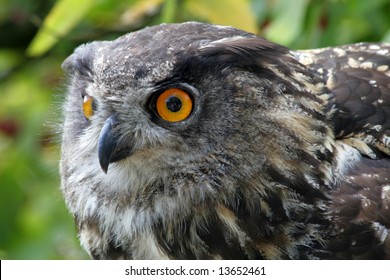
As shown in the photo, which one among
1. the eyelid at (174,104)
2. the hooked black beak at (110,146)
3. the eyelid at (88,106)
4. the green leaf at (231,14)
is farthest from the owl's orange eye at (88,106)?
the green leaf at (231,14)

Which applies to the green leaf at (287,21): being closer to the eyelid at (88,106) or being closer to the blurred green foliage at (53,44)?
the blurred green foliage at (53,44)

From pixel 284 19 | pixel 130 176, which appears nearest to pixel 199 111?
pixel 130 176

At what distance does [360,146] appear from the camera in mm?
2885

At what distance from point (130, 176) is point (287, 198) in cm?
55

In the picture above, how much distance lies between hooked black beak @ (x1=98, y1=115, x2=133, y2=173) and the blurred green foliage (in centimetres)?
56

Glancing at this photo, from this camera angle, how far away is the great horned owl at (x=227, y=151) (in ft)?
8.93

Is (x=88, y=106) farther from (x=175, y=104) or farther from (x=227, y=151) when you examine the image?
(x=227, y=151)

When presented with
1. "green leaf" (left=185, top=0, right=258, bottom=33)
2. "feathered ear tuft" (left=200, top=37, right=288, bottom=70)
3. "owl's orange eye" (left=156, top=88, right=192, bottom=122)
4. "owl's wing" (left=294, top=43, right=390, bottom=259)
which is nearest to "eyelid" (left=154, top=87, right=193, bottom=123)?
"owl's orange eye" (left=156, top=88, right=192, bottom=122)

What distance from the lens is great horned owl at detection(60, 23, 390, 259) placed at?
272 centimetres

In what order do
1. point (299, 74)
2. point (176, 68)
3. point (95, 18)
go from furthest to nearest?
1. point (95, 18)
2. point (299, 74)
3. point (176, 68)

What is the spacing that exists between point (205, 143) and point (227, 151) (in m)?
0.08

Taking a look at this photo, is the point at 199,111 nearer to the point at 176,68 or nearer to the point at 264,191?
the point at 176,68

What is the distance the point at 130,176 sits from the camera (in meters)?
2.82

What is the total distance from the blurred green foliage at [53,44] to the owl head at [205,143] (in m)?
0.28
